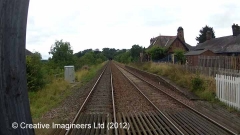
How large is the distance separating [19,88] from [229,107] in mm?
8893

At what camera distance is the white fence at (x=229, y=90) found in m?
9.15

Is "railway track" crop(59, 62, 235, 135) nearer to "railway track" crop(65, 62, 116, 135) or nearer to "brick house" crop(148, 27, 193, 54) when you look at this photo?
"railway track" crop(65, 62, 116, 135)

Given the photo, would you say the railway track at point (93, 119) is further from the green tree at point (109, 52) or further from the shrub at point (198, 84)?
the green tree at point (109, 52)

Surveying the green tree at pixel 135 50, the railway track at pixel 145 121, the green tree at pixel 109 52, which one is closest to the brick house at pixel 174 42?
the green tree at pixel 135 50

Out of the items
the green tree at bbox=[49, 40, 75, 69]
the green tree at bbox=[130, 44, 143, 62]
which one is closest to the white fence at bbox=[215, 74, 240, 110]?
the green tree at bbox=[49, 40, 75, 69]

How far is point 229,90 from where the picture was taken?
9875 millimetres

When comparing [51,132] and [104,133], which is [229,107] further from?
[51,132]

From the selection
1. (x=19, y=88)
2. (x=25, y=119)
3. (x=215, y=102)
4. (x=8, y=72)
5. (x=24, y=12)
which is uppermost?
(x=24, y=12)

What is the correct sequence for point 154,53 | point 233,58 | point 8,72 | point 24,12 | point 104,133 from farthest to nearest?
point 154,53 < point 233,58 < point 104,133 < point 24,12 < point 8,72

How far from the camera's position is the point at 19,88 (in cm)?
213

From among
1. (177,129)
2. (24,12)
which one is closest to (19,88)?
(24,12)

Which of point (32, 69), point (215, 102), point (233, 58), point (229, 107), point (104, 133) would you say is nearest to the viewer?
point (104, 133)

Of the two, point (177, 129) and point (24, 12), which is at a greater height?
point (24, 12)

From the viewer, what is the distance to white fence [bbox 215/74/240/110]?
9148 millimetres
